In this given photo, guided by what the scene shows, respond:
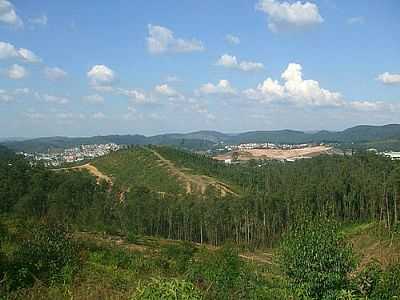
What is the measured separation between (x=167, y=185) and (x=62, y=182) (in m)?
36.6

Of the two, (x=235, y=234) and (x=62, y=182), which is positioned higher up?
(x=62, y=182)

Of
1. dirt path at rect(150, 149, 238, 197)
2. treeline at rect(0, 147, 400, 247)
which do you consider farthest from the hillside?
treeline at rect(0, 147, 400, 247)

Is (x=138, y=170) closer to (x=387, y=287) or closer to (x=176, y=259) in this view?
(x=176, y=259)

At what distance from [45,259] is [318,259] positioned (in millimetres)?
10915

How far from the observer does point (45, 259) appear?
1694cm

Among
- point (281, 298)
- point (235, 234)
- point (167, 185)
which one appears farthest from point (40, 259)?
point (167, 185)

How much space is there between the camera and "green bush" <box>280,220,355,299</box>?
1709cm

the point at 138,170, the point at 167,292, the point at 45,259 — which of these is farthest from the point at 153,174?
the point at 167,292

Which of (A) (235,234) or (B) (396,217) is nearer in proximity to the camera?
(B) (396,217)

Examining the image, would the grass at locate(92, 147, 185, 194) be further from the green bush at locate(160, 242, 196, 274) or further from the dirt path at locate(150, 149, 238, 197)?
the green bush at locate(160, 242, 196, 274)

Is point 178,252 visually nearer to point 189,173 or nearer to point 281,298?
point 281,298

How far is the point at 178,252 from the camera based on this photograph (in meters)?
39.0

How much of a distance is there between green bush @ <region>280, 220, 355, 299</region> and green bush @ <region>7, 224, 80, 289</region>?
9.03 metres

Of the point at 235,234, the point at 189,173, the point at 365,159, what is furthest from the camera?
the point at 189,173
